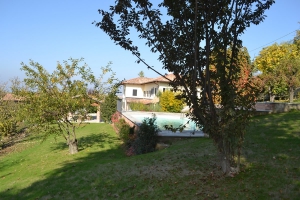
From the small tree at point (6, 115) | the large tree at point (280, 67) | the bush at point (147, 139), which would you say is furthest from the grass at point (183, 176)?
A: the large tree at point (280, 67)

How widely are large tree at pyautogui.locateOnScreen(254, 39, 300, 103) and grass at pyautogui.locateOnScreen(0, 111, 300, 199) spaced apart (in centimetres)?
1798

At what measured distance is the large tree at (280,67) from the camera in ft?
89.9

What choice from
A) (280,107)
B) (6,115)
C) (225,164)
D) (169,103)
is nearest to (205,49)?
(225,164)

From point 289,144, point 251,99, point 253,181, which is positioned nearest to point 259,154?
point 289,144

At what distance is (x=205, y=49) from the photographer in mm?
5887

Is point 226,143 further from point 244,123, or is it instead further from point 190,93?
point 190,93

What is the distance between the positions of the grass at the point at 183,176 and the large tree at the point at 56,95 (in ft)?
7.87

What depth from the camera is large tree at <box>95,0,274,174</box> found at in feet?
18.4

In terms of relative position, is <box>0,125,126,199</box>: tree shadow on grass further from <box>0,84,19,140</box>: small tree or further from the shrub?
the shrub

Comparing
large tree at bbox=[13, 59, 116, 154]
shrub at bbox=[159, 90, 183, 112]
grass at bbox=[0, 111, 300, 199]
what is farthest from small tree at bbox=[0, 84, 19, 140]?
shrub at bbox=[159, 90, 183, 112]

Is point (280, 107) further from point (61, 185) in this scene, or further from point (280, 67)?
point (280, 67)

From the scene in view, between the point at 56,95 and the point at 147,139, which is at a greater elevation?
the point at 56,95

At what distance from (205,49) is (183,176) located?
341 cm

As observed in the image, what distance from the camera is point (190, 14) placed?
5828 mm
